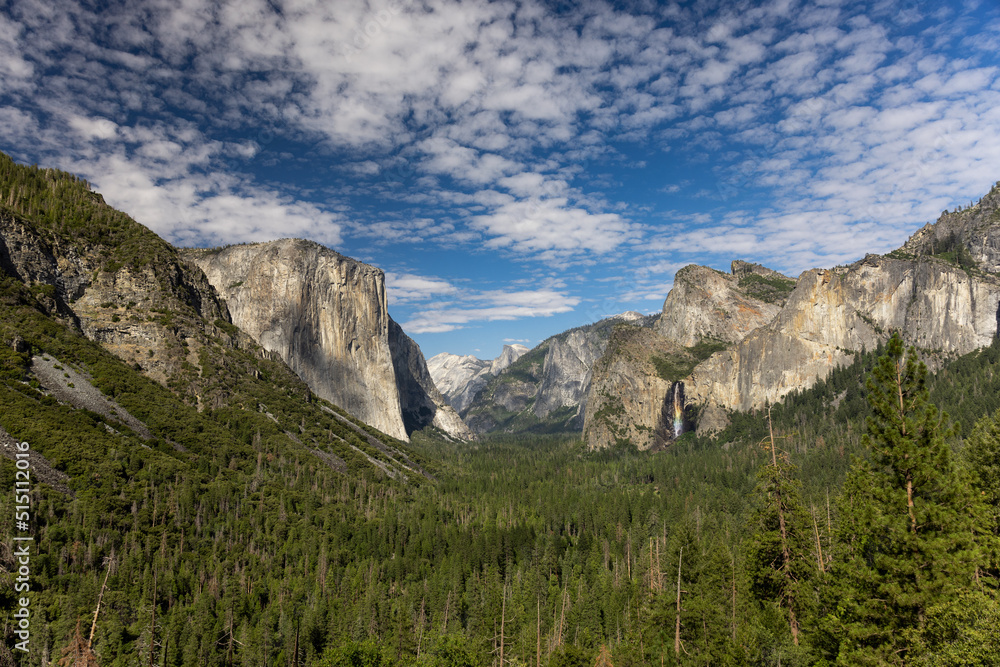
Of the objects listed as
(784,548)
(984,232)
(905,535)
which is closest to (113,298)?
(784,548)

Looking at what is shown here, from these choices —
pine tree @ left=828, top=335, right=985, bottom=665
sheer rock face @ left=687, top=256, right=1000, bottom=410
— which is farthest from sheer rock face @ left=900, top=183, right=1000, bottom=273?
pine tree @ left=828, top=335, right=985, bottom=665

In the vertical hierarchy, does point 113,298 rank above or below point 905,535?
above

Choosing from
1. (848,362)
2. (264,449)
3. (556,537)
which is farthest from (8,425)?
(848,362)

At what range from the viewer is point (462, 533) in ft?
340

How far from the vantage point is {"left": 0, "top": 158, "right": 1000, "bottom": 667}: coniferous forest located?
21812mm

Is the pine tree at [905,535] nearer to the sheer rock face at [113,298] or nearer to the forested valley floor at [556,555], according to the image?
the forested valley floor at [556,555]

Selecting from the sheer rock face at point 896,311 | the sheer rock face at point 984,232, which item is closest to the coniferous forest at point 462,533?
the sheer rock face at point 896,311

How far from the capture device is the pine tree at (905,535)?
19719 millimetres

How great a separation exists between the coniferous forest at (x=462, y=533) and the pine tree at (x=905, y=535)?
10 cm

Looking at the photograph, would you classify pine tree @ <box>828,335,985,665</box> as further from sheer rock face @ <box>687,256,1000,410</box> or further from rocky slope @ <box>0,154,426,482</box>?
sheer rock face @ <box>687,256,1000,410</box>

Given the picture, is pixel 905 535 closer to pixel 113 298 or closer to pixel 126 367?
pixel 126 367

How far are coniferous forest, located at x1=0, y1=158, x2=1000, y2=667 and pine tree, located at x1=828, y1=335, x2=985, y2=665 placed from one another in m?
0.10

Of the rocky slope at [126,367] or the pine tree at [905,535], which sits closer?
the pine tree at [905,535]

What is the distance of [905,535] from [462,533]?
9214 cm
